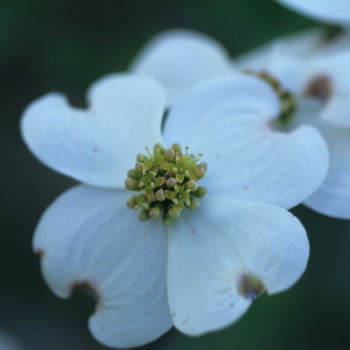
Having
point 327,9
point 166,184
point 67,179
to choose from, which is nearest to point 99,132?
point 166,184

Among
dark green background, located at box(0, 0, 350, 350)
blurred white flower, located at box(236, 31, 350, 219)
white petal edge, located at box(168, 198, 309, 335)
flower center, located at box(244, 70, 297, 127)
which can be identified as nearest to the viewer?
white petal edge, located at box(168, 198, 309, 335)

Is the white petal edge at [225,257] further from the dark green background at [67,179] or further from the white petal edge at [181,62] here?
the dark green background at [67,179]

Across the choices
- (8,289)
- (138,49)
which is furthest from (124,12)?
(8,289)

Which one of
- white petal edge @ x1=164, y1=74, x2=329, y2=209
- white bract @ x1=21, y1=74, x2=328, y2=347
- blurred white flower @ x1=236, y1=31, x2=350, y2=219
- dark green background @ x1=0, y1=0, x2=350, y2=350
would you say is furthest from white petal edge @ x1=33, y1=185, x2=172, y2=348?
dark green background @ x1=0, y1=0, x2=350, y2=350

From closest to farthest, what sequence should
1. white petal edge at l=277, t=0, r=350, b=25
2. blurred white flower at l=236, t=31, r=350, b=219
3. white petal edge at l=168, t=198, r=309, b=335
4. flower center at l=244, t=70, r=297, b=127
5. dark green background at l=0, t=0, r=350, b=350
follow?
white petal edge at l=168, t=198, r=309, b=335, blurred white flower at l=236, t=31, r=350, b=219, flower center at l=244, t=70, r=297, b=127, white petal edge at l=277, t=0, r=350, b=25, dark green background at l=0, t=0, r=350, b=350

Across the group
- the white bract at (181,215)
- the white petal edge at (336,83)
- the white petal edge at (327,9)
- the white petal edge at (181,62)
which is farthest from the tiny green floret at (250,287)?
the white petal edge at (327,9)

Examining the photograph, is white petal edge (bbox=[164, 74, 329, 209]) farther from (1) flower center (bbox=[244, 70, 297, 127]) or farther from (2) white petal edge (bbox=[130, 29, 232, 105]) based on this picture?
(2) white petal edge (bbox=[130, 29, 232, 105])
